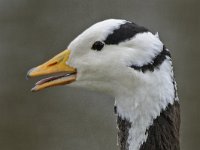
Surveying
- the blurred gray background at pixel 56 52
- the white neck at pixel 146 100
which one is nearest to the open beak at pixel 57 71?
the white neck at pixel 146 100

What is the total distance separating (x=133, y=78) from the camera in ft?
12.0

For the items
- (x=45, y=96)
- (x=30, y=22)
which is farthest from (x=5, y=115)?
(x=30, y=22)

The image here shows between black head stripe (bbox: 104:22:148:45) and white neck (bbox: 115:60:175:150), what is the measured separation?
0.20 meters

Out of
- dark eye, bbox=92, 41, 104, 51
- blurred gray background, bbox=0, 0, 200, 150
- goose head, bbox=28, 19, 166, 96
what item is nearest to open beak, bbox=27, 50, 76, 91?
goose head, bbox=28, 19, 166, 96

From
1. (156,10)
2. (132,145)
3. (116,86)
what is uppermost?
(156,10)

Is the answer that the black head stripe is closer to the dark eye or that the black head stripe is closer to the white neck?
the dark eye

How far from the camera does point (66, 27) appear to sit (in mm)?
9266

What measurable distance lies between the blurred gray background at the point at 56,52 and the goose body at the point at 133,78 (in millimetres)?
4479

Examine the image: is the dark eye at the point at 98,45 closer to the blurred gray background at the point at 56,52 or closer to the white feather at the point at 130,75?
the white feather at the point at 130,75

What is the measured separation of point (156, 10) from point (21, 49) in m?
1.72

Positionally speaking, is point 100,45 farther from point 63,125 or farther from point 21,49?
point 21,49

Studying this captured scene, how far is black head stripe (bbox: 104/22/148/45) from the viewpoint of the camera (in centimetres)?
368

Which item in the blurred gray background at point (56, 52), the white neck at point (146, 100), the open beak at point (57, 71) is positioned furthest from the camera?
the blurred gray background at point (56, 52)

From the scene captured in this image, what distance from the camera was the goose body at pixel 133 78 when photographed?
365cm
